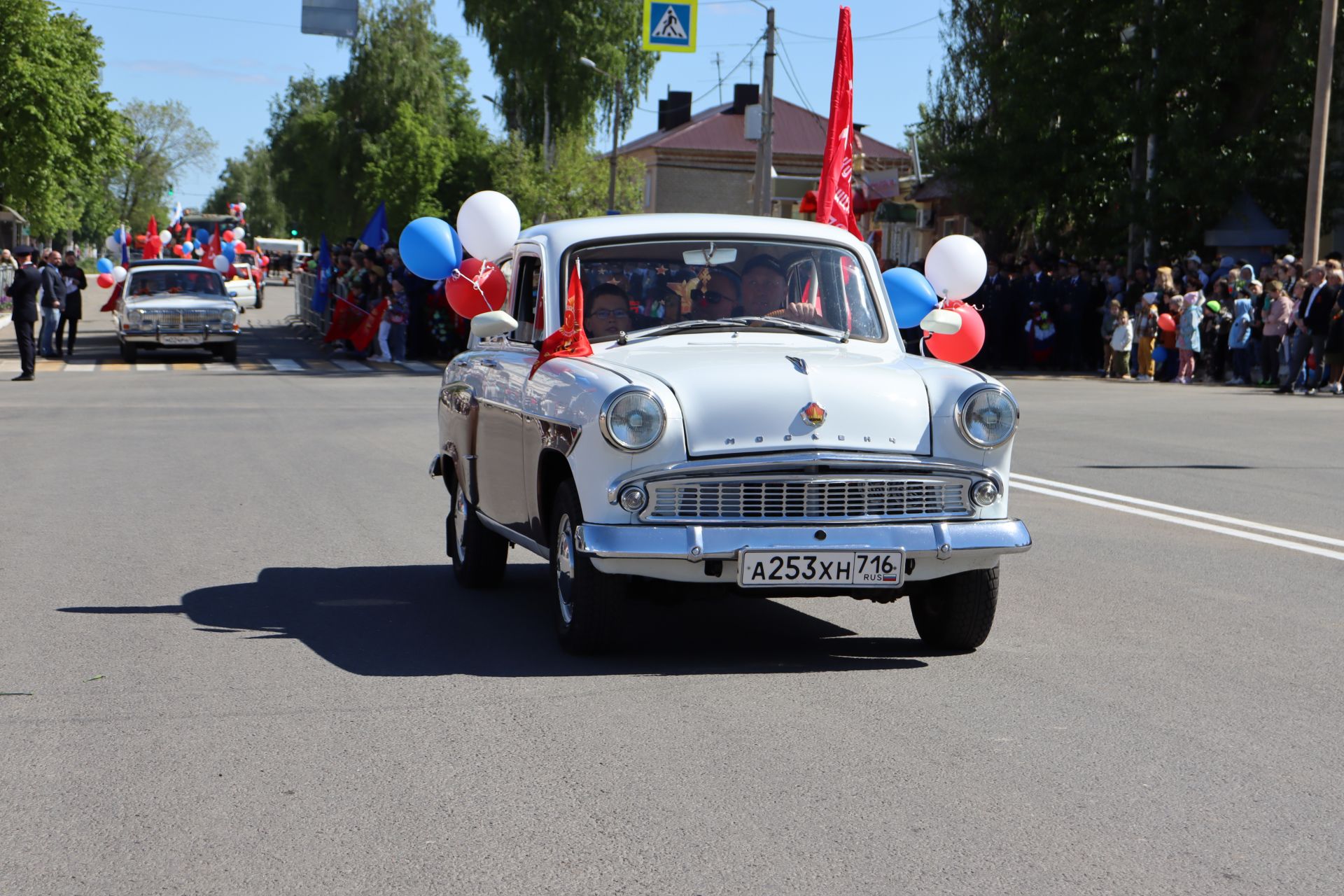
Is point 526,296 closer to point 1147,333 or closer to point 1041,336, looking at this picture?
point 1147,333

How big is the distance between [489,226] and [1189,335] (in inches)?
808

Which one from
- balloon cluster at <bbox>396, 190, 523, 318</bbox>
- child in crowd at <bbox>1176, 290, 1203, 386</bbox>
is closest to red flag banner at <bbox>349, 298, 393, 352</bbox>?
child in crowd at <bbox>1176, 290, 1203, 386</bbox>

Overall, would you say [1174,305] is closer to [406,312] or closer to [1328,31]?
[1328,31]

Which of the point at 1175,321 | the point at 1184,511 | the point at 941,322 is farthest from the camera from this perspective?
the point at 1175,321

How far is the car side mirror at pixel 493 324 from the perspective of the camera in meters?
7.45

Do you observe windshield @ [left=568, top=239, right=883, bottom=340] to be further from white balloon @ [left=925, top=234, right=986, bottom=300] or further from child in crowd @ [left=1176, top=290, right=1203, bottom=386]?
child in crowd @ [left=1176, top=290, right=1203, bottom=386]

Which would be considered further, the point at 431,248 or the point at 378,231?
the point at 378,231

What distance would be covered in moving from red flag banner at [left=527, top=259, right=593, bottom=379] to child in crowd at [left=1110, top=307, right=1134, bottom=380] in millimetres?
22412

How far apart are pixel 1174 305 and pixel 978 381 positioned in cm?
2240

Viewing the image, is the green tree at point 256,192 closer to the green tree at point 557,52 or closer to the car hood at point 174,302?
the green tree at point 557,52

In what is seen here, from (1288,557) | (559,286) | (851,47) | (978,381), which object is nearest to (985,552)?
(978,381)

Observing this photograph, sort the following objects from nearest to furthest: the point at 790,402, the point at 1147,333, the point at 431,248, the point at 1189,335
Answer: the point at 790,402, the point at 431,248, the point at 1189,335, the point at 1147,333

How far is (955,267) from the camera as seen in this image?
915cm

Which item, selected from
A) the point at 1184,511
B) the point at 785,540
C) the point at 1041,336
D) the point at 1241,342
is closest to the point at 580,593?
the point at 785,540
